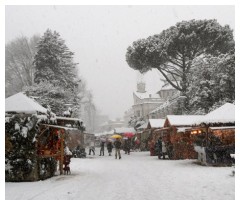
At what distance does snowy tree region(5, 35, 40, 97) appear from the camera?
35125 millimetres

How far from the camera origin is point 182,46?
3172cm

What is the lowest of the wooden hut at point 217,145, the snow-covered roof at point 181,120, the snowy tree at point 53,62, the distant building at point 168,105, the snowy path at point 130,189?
the snowy path at point 130,189

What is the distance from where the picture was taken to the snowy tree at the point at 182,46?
30969mm

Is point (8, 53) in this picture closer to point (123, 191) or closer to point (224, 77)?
point (224, 77)

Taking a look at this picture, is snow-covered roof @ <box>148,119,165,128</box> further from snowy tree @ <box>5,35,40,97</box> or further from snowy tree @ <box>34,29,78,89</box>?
snowy tree @ <box>5,35,40,97</box>

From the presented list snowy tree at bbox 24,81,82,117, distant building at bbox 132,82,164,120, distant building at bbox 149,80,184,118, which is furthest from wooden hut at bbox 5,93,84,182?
distant building at bbox 132,82,164,120


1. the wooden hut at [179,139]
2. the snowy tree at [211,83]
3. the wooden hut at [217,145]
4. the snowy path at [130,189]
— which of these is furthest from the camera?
the snowy tree at [211,83]

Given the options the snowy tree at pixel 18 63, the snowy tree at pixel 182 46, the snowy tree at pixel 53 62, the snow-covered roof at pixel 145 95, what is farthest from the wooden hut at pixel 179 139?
the snow-covered roof at pixel 145 95

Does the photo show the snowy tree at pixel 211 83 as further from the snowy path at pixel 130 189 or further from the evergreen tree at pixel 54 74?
the snowy path at pixel 130 189

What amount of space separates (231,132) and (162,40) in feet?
46.9

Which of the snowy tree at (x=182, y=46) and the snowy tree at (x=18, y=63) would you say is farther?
the snowy tree at (x=18, y=63)

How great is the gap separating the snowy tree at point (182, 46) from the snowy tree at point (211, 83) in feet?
8.28

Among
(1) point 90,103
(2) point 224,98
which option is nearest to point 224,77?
(2) point 224,98

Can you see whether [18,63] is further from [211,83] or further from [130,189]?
[130,189]
